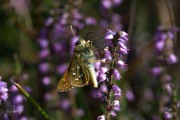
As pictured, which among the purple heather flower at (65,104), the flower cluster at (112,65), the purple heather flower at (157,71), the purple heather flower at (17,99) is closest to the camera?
the flower cluster at (112,65)

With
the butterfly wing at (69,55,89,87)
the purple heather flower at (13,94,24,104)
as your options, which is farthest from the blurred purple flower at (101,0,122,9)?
the butterfly wing at (69,55,89,87)

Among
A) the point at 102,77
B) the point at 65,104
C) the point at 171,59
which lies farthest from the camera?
the point at 65,104

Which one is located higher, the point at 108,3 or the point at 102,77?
the point at 108,3

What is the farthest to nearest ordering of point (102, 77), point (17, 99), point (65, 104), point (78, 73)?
point (65, 104)
point (17, 99)
point (78, 73)
point (102, 77)

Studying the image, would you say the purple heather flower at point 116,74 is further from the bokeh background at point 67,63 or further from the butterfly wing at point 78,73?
the bokeh background at point 67,63

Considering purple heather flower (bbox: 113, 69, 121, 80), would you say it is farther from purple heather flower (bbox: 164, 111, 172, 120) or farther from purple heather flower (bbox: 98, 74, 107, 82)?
purple heather flower (bbox: 164, 111, 172, 120)

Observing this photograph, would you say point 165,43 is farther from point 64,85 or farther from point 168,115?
point 64,85

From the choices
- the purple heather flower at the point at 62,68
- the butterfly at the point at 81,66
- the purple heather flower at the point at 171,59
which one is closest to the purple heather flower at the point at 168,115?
the purple heather flower at the point at 171,59

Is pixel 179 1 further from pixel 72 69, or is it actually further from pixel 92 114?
pixel 72 69

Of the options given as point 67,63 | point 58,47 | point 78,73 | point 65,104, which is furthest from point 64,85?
point 65,104

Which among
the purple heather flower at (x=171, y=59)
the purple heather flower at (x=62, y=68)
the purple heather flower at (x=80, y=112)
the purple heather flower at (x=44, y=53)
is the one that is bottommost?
the purple heather flower at (x=80, y=112)
